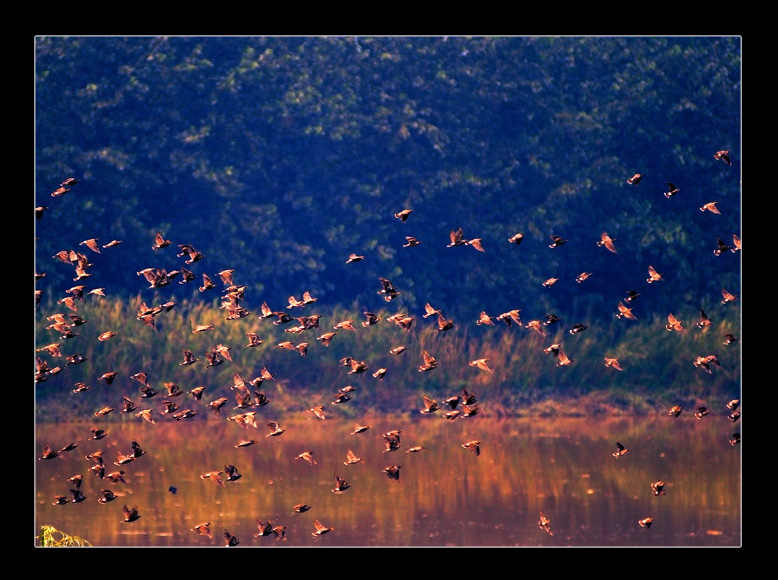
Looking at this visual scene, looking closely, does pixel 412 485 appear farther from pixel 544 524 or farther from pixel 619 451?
pixel 544 524

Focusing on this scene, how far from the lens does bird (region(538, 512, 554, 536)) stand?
1357 cm

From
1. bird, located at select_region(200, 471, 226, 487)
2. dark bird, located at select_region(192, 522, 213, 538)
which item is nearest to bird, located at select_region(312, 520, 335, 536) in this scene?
dark bird, located at select_region(192, 522, 213, 538)

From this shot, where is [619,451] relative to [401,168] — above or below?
below

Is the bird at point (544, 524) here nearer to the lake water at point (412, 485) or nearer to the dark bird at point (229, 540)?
the lake water at point (412, 485)

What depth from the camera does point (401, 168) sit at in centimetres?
2616

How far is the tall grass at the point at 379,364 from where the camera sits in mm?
21172

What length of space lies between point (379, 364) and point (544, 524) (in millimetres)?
8805

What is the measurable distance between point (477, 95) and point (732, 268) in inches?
226

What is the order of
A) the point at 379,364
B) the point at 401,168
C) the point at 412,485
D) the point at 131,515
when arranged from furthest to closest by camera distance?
1. the point at 401,168
2. the point at 379,364
3. the point at 412,485
4. the point at 131,515

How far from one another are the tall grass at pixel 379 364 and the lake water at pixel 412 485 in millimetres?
835

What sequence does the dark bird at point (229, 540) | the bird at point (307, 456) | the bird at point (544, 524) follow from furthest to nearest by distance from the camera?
the bird at point (307, 456) → the bird at point (544, 524) → the dark bird at point (229, 540)

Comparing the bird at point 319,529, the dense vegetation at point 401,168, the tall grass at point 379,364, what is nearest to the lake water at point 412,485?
the bird at point 319,529

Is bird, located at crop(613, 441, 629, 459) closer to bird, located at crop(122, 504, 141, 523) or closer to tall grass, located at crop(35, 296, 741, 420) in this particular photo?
tall grass, located at crop(35, 296, 741, 420)

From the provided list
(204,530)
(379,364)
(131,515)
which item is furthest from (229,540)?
(379,364)
